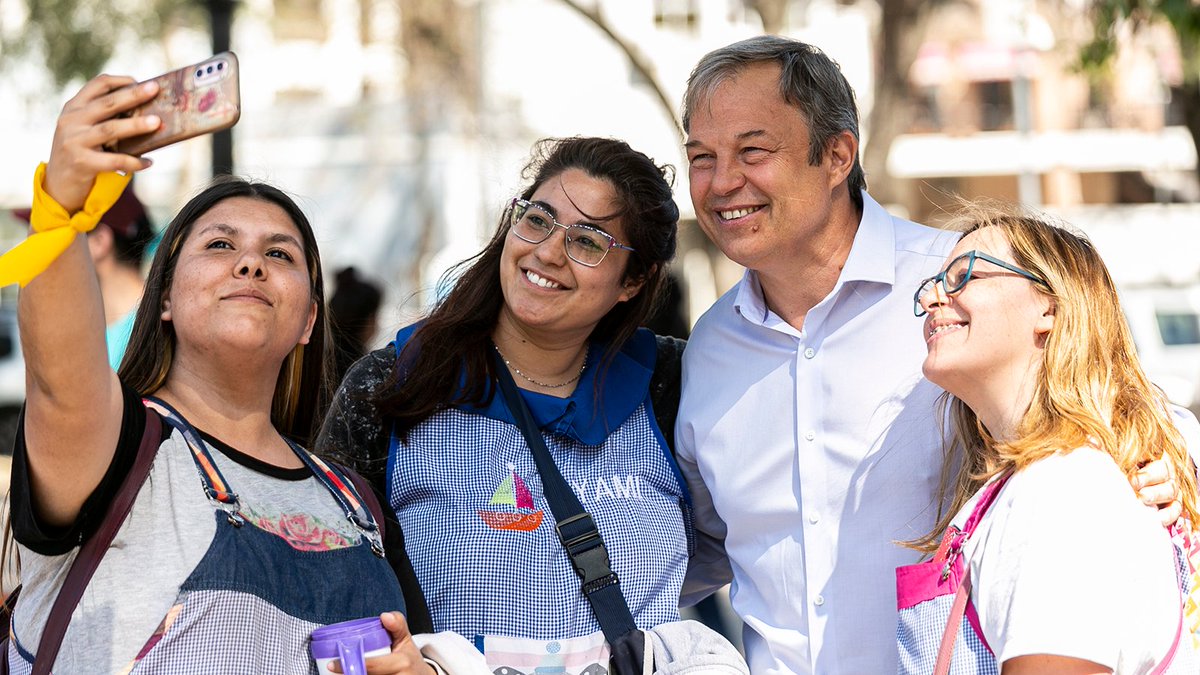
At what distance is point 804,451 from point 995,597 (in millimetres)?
1014

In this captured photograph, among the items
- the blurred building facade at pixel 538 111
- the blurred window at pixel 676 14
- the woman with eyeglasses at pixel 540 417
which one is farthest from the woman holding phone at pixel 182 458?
the blurred window at pixel 676 14

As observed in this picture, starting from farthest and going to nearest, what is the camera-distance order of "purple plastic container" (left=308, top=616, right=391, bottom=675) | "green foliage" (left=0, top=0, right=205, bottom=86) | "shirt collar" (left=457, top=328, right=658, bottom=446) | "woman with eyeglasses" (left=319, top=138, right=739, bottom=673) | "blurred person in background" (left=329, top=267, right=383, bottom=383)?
"green foliage" (left=0, top=0, right=205, bottom=86) < "blurred person in background" (left=329, top=267, right=383, bottom=383) < "shirt collar" (left=457, top=328, right=658, bottom=446) < "woman with eyeglasses" (left=319, top=138, right=739, bottom=673) < "purple plastic container" (left=308, top=616, right=391, bottom=675)

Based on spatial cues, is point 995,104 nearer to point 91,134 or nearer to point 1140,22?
point 1140,22

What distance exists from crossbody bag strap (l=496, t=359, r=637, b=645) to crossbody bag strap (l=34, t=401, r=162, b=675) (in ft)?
3.71

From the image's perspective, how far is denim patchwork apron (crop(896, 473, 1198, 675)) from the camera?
104 inches

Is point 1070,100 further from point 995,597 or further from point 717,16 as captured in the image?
point 995,597

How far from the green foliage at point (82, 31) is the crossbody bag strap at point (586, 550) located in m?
18.3

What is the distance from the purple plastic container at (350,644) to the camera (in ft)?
8.14

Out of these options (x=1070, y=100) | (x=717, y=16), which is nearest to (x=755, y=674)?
(x=717, y=16)

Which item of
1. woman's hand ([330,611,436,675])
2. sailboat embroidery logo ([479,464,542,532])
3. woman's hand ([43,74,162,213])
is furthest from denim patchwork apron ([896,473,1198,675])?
woman's hand ([43,74,162,213])

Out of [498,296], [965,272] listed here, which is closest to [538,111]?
[498,296]

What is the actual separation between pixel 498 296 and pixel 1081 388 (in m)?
1.67

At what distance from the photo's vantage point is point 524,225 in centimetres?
368

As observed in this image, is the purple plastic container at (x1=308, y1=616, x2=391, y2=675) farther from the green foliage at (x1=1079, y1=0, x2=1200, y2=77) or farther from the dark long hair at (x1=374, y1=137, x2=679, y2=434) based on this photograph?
the green foliage at (x1=1079, y1=0, x2=1200, y2=77)
